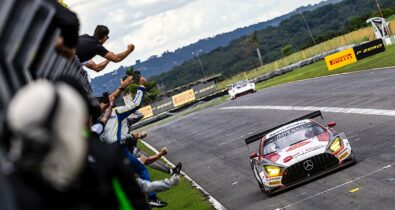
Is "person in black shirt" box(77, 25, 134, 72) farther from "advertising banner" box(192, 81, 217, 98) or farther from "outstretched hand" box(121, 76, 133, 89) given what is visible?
"advertising banner" box(192, 81, 217, 98)

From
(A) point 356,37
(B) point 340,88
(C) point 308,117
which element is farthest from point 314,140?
(A) point 356,37

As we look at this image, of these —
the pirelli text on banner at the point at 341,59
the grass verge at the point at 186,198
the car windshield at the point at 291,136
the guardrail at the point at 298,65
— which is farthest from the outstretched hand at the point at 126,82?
the guardrail at the point at 298,65

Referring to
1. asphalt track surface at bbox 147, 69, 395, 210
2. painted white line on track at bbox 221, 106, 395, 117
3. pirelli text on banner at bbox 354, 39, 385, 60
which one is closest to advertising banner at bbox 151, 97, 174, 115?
pirelli text on banner at bbox 354, 39, 385, 60

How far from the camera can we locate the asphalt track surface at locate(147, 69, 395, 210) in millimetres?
15071

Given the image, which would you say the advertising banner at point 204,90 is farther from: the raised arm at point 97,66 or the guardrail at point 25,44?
the guardrail at point 25,44

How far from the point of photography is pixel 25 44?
4000 millimetres

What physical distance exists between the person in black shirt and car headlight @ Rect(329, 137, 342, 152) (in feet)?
27.6

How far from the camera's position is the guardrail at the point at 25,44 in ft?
12.3

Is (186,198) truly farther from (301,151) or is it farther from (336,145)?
(336,145)

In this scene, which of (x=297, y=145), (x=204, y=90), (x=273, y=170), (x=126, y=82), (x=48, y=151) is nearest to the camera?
(x=48, y=151)

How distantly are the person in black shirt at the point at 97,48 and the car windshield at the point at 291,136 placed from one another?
9014 millimetres

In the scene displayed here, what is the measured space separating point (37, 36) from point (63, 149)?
44.3 inches

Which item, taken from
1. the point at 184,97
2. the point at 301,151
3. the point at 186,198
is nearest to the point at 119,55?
the point at 301,151

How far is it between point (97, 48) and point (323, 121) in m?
20.7
